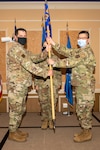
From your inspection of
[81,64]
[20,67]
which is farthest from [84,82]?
[20,67]

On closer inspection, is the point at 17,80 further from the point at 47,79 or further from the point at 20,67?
the point at 47,79

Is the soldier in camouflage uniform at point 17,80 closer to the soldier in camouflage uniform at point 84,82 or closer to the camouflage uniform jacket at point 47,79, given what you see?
the soldier in camouflage uniform at point 84,82

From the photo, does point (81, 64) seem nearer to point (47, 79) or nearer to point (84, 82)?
point (84, 82)

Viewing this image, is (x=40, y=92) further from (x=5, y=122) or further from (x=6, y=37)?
(x=6, y=37)

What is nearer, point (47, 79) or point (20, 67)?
point (20, 67)

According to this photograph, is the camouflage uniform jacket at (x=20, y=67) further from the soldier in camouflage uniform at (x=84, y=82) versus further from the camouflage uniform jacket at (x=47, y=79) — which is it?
the camouflage uniform jacket at (x=47, y=79)

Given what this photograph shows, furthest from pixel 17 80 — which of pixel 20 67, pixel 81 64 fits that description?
pixel 81 64

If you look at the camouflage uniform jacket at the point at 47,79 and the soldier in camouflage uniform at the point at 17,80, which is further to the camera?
the camouflage uniform jacket at the point at 47,79

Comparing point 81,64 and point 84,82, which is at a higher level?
point 81,64

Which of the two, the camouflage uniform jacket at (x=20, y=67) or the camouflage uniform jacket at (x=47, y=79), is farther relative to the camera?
the camouflage uniform jacket at (x=47, y=79)

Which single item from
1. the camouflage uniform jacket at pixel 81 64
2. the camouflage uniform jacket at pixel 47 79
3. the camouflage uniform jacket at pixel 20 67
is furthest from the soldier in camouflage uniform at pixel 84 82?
the camouflage uniform jacket at pixel 47 79

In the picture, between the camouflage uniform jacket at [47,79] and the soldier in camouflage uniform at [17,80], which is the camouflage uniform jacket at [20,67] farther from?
the camouflage uniform jacket at [47,79]

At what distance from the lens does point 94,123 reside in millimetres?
4684

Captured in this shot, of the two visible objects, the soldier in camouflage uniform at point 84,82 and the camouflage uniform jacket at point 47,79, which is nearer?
the soldier in camouflage uniform at point 84,82
